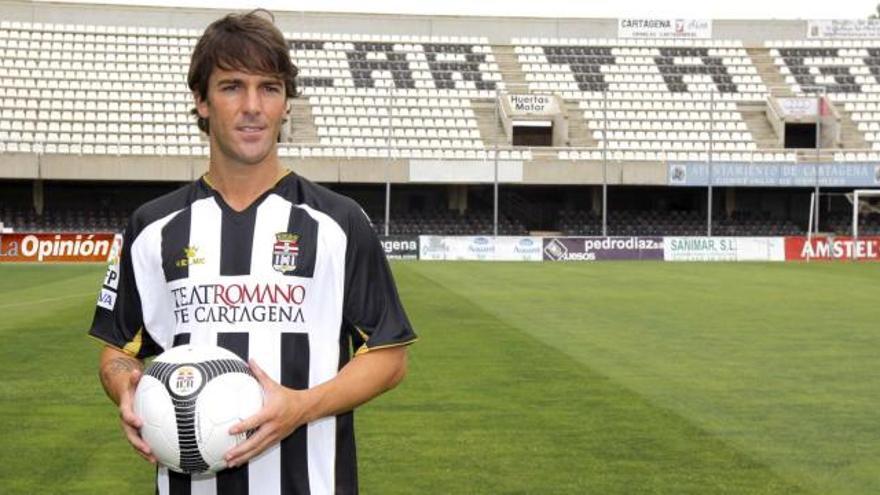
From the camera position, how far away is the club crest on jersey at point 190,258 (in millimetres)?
3244

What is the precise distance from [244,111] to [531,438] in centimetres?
621

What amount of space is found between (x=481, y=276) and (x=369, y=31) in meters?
30.2

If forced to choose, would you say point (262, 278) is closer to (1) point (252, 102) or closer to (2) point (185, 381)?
(2) point (185, 381)

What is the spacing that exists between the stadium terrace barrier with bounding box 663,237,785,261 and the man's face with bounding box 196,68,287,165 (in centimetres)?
4109

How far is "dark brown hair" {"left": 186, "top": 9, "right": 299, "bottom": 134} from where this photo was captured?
3.08 metres

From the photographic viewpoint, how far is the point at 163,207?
3.37m

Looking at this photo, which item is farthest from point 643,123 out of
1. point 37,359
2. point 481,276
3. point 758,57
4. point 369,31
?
point 37,359

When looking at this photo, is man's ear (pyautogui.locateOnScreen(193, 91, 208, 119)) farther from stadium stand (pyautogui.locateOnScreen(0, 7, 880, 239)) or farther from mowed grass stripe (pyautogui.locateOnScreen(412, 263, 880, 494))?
stadium stand (pyautogui.locateOnScreen(0, 7, 880, 239))

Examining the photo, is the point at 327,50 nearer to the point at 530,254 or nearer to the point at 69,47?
the point at 69,47

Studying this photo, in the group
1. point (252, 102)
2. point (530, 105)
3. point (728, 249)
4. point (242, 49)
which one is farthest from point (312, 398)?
point (530, 105)

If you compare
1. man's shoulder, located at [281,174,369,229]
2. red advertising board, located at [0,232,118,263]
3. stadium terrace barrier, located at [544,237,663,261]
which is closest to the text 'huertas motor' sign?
stadium terrace barrier, located at [544,237,663,261]

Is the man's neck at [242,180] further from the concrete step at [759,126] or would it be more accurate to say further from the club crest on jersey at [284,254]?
the concrete step at [759,126]

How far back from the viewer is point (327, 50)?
188 feet

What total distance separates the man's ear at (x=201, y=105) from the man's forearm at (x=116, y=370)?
0.68 metres
